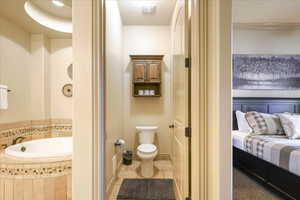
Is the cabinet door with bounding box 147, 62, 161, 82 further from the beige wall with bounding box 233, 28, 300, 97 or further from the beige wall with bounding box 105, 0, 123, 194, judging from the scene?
the beige wall with bounding box 233, 28, 300, 97

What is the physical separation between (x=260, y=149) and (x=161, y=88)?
1964mm

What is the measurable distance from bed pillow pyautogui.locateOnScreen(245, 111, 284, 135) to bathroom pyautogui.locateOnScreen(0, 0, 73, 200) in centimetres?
290

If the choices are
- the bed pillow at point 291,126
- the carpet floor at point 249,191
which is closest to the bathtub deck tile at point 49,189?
the carpet floor at point 249,191

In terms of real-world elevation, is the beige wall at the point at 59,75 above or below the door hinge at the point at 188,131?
above

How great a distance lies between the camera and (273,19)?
3068 millimetres

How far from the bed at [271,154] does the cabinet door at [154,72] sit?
168cm

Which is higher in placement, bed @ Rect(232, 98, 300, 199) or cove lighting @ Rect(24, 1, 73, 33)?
cove lighting @ Rect(24, 1, 73, 33)

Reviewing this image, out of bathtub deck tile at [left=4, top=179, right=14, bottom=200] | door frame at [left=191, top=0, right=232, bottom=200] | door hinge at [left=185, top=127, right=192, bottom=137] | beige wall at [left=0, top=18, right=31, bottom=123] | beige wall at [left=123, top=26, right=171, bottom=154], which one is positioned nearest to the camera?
door frame at [left=191, top=0, right=232, bottom=200]

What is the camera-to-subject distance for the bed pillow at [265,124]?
2.82m

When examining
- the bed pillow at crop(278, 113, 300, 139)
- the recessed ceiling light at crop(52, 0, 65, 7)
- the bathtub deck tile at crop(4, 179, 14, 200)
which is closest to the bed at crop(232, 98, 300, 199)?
the bed pillow at crop(278, 113, 300, 139)

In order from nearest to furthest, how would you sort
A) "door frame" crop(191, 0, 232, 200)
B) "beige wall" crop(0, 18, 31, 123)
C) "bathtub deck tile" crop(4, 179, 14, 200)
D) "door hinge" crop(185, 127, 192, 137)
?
1. "door frame" crop(191, 0, 232, 200)
2. "door hinge" crop(185, 127, 192, 137)
3. "bathtub deck tile" crop(4, 179, 14, 200)
4. "beige wall" crop(0, 18, 31, 123)

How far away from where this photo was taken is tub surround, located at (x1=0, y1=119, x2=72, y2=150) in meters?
2.40

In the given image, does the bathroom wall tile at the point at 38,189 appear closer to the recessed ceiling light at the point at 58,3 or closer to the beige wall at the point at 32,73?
the beige wall at the point at 32,73

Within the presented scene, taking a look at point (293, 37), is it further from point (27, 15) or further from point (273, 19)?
point (27, 15)
